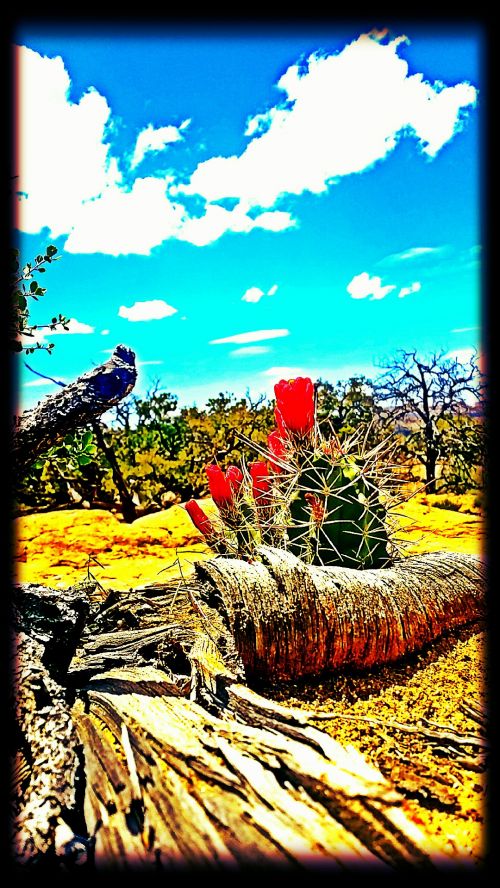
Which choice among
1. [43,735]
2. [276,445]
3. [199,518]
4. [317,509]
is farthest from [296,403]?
[43,735]

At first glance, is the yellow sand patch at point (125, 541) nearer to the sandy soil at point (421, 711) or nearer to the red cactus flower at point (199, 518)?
the sandy soil at point (421, 711)

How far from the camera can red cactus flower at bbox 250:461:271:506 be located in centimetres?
311

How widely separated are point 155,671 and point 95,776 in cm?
55

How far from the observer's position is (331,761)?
1247mm

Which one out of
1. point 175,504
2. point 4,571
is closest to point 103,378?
point 4,571

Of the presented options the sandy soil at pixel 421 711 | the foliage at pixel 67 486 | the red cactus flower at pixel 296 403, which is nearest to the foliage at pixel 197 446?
the foliage at pixel 67 486

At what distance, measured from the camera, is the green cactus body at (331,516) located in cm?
277

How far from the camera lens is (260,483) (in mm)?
3139

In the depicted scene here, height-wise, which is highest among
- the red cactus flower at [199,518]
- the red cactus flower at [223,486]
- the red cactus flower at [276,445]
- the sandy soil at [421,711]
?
the red cactus flower at [276,445]

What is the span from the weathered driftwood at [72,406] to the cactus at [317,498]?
79 cm

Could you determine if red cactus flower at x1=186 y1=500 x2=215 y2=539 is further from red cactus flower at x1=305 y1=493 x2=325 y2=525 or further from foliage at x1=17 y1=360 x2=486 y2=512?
foliage at x1=17 y1=360 x2=486 y2=512

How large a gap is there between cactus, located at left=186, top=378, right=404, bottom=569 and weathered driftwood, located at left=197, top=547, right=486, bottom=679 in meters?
0.28

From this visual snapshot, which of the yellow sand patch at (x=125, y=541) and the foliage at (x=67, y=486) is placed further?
the foliage at (x=67, y=486)

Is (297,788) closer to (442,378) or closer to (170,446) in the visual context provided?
(170,446)
